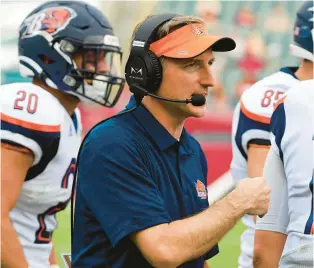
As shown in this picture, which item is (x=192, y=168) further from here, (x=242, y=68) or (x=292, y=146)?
(x=242, y=68)

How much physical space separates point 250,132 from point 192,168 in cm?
124

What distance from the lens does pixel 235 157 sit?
13.0 ft

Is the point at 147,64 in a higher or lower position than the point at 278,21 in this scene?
higher

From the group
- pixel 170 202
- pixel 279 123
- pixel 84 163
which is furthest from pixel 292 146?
pixel 84 163

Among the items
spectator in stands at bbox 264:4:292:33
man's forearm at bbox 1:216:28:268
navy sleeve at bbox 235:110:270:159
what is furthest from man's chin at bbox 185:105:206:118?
spectator in stands at bbox 264:4:292:33

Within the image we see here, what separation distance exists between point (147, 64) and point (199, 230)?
521 mm

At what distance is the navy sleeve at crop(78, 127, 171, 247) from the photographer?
219 cm

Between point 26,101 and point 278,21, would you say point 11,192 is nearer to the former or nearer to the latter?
point 26,101

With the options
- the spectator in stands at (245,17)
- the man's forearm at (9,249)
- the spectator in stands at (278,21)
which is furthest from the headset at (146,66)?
the spectator in stands at (278,21)

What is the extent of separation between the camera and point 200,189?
2480mm

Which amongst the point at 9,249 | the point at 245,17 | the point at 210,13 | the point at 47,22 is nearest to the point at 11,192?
the point at 9,249

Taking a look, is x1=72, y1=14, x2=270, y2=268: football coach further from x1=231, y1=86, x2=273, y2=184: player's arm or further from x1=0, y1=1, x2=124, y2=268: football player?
x1=231, y1=86, x2=273, y2=184: player's arm

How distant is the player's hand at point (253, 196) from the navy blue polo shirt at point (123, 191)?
18 cm

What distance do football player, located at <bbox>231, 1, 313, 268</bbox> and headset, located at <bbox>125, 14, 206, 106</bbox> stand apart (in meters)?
1.22
